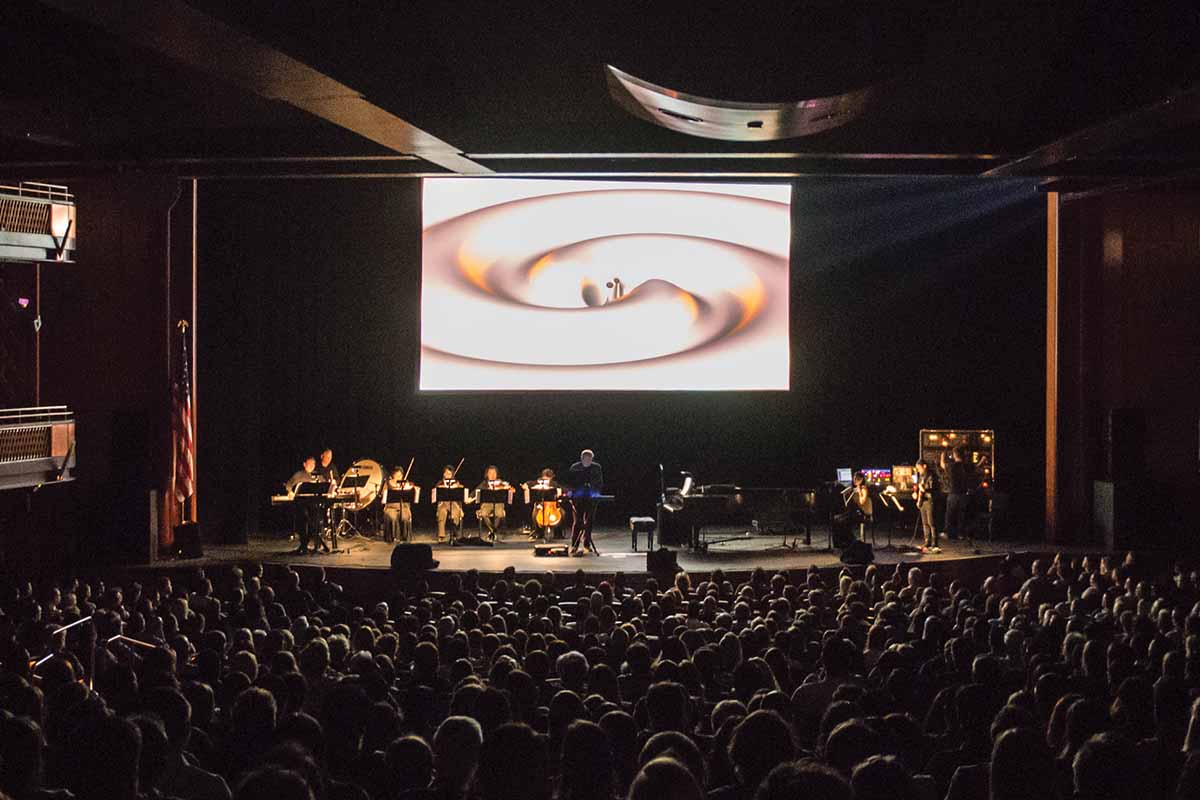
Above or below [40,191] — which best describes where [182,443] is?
below

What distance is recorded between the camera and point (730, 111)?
10.1 meters

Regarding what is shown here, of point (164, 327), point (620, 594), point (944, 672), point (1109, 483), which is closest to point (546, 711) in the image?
point (944, 672)

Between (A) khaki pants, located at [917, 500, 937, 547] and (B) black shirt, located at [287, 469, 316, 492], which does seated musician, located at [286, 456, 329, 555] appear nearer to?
(B) black shirt, located at [287, 469, 316, 492]

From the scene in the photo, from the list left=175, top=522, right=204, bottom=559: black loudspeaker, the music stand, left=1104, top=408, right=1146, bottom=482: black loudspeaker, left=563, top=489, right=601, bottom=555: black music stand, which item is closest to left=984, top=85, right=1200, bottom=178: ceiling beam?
left=1104, top=408, right=1146, bottom=482: black loudspeaker

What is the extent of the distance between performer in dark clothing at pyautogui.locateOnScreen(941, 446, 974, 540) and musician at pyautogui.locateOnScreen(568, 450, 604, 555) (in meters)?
5.67

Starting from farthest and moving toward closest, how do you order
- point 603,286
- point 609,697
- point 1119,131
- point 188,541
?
point 603,286, point 188,541, point 1119,131, point 609,697

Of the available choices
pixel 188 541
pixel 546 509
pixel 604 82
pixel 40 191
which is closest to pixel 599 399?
pixel 546 509

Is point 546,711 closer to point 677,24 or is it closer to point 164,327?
point 677,24

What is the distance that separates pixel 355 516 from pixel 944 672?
13093mm

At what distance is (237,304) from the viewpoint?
18141mm

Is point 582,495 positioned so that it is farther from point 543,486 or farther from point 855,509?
point 855,509

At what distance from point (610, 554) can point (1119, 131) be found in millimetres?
8976

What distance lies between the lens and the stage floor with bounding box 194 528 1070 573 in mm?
15117

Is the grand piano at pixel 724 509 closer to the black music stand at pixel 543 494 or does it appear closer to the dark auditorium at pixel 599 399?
the dark auditorium at pixel 599 399
